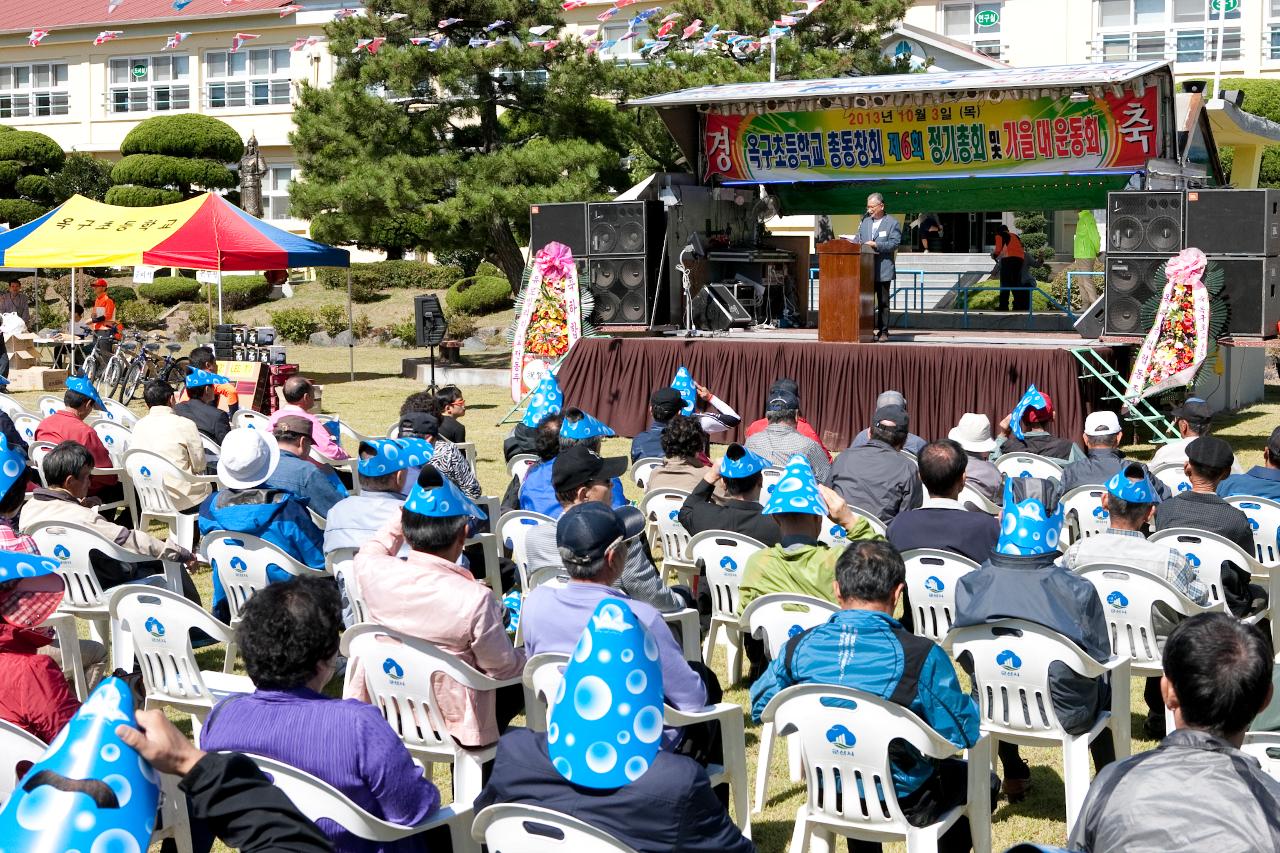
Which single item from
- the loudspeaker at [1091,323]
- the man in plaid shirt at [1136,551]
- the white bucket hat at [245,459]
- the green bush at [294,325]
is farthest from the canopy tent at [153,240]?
the man in plaid shirt at [1136,551]

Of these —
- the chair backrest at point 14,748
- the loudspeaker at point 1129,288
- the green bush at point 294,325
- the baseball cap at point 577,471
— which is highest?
the loudspeaker at point 1129,288

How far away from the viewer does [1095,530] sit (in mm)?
6473

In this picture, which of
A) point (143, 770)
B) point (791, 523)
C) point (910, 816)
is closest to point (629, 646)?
point (143, 770)

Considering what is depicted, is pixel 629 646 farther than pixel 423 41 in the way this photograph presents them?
No

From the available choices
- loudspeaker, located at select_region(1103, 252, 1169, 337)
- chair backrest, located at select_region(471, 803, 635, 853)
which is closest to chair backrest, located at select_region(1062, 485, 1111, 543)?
chair backrest, located at select_region(471, 803, 635, 853)

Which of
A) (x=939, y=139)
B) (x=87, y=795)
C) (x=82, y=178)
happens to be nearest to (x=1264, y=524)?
(x=87, y=795)

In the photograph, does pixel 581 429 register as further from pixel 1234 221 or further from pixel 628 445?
pixel 1234 221

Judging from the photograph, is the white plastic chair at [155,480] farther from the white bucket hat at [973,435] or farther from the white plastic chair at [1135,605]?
the white plastic chair at [1135,605]

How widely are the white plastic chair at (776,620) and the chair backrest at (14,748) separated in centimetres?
207

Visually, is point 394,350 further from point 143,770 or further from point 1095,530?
point 143,770

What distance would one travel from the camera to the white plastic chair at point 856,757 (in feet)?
11.0

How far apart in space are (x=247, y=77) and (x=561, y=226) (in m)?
25.9

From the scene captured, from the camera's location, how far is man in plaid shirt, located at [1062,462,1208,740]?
4723mm

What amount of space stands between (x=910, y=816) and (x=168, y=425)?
5595 mm
